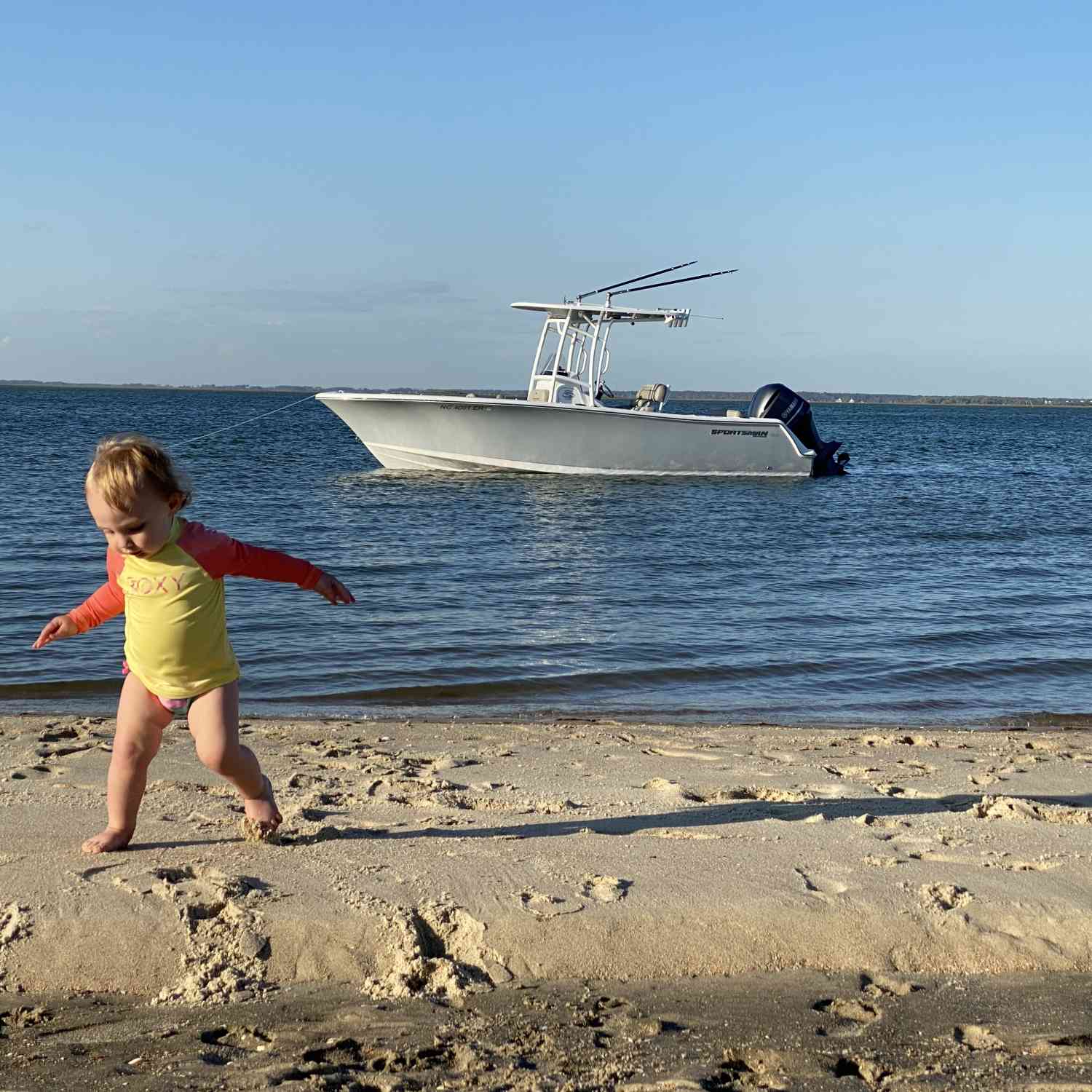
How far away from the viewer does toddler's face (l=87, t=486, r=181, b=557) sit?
343cm

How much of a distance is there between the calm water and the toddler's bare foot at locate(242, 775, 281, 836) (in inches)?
141

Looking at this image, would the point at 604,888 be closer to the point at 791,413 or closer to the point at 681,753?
the point at 681,753

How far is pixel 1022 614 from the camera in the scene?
1173cm

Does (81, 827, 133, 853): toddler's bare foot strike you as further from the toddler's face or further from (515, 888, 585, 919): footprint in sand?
(515, 888, 585, 919): footprint in sand

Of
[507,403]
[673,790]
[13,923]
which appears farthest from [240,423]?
[13,923]

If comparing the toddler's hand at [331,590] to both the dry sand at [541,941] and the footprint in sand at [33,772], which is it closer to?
the dry sand at [541,941]

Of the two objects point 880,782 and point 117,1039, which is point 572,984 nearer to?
point 117,1039

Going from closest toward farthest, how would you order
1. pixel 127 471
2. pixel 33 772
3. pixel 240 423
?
1. pixel 127 471
2. pixel 33 772
3. pixel 240 423

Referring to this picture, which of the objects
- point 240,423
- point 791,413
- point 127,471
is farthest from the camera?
point 240,423

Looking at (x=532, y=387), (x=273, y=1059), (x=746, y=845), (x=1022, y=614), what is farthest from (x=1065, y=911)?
(x=532, y=387)

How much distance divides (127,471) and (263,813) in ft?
4.10

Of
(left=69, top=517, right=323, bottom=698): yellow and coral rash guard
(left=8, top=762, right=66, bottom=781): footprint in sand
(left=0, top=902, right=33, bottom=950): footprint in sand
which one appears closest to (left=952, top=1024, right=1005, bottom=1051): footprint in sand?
(left=69, top=517, right=323, bottom=698): yellow and coral rash guard

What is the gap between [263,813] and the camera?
155 inches

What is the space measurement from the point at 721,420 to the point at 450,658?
18108 mm
